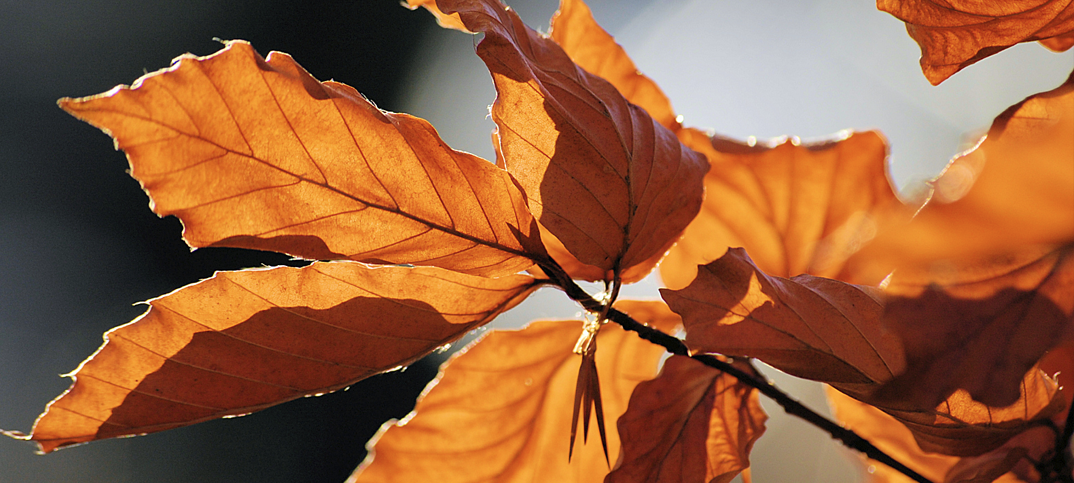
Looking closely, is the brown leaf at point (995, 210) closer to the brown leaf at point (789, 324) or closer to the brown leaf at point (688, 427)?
the brown leaf at point (789, 324)

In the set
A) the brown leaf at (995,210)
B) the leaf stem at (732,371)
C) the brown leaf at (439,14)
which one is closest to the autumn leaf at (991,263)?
the brown leaf at (995,210)

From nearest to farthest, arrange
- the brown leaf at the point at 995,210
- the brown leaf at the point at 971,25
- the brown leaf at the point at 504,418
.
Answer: the brown leaf at the point at 995,210
the brown leaf at the point at 971,25
the brown leaf at the point at 504,418

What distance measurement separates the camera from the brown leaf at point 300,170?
24 centimetres

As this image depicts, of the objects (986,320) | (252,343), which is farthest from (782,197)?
(252,343)

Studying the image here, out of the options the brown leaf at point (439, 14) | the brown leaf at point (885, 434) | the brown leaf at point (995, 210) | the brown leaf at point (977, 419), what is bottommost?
the brown leaf at point (885, 434)

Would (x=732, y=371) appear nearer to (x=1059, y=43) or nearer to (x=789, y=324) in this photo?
(x=789, y=324)

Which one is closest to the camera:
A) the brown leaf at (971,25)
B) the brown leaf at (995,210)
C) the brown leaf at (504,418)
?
the brown leaf at (995,210)

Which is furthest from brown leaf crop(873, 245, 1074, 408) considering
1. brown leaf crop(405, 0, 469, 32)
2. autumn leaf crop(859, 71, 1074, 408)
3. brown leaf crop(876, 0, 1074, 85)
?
brown leaf crop(405, 0, 469, 32)

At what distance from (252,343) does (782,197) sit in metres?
0.37

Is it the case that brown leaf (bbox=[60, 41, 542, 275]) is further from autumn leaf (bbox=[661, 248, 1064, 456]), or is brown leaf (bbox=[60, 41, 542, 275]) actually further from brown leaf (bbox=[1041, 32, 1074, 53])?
brown leaf (bbox=[1041, 32, 1074, 53])

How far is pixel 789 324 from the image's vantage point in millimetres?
266

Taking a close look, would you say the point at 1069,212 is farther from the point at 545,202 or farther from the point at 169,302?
the point at 169,302

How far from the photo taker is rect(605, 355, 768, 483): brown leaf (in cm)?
37

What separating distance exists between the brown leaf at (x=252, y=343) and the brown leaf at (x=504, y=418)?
9 cm
